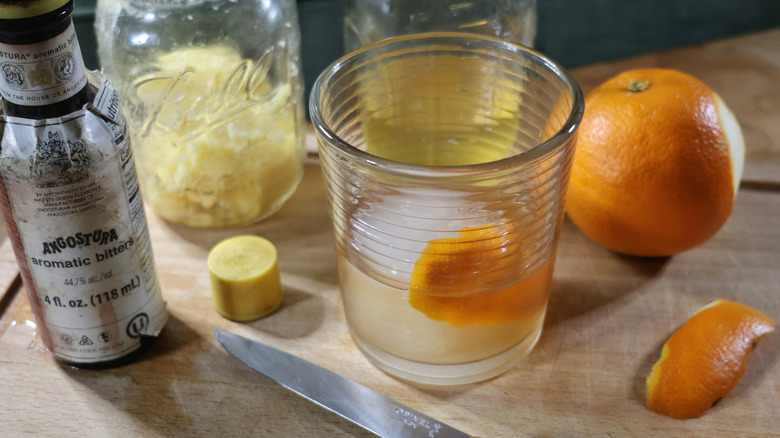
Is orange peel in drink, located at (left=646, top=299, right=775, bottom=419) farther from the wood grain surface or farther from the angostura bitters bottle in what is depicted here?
the angostura bitters bottle

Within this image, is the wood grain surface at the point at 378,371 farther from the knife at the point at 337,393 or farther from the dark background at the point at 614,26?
the dark background at the point at 614,26

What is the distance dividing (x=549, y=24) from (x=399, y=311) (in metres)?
0.96

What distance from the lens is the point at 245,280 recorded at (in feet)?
2.44

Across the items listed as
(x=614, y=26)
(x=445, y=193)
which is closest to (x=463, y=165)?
(x=445, y=193)

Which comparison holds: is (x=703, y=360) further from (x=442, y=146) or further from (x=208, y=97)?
(x=208, y=97)

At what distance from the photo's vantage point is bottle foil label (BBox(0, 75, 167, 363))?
578 mm

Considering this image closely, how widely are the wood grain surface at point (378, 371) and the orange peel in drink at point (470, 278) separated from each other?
0.10m

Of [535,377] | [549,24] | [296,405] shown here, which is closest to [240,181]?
[296,405]

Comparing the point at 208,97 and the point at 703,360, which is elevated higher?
the point at 208,97

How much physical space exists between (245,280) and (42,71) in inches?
11.1

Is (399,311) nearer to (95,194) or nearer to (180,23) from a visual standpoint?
(95,194)

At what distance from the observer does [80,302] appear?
65cm

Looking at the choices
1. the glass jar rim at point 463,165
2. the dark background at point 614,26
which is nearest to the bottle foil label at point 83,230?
the glass jar rim at point 463,165

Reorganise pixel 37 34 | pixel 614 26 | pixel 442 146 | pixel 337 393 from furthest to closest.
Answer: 1. pixel 614 26
2. pixel 442 146
3. pixel 337 393
4. pixel 37 34
